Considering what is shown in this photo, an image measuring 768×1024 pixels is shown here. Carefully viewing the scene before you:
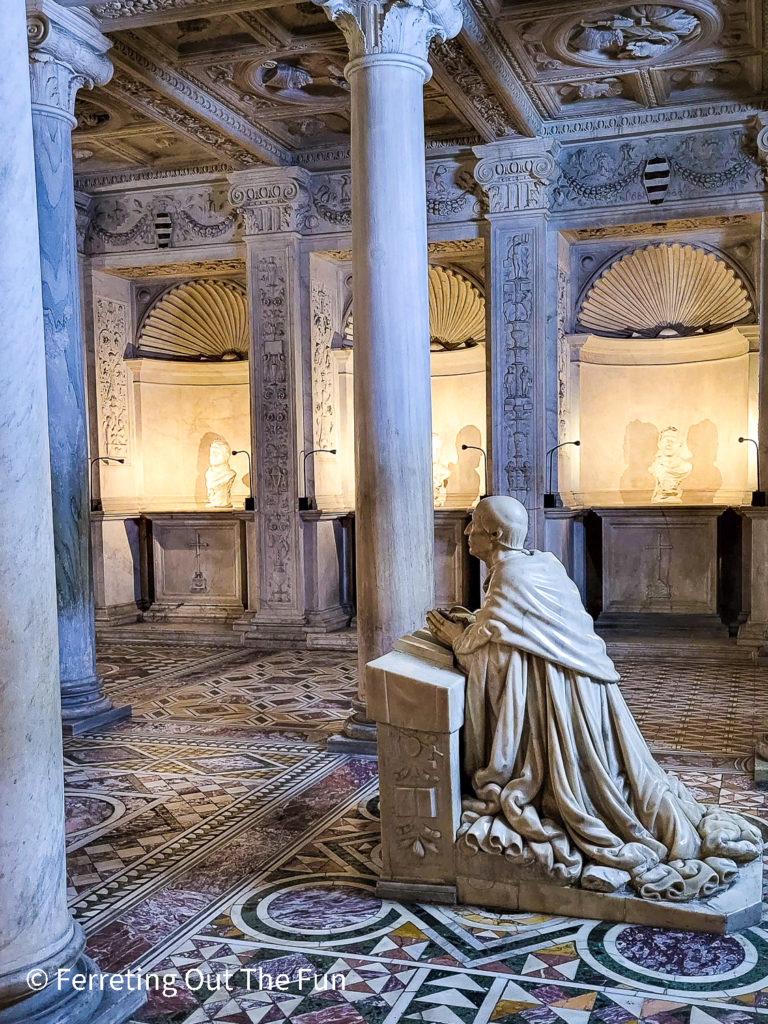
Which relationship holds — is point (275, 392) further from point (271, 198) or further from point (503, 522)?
point (503, 522)

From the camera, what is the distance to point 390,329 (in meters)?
6.12

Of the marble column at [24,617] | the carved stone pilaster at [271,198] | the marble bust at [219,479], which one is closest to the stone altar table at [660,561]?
the carved stone pilaster at [271,198]

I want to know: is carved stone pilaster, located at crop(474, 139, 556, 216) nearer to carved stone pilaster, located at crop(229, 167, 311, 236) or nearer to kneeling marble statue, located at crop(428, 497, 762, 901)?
carved stone pilaster, located at crop(229, 167, 311, 236)

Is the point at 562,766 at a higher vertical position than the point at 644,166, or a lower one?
lower

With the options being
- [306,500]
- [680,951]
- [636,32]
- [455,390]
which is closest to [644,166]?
[636,32]

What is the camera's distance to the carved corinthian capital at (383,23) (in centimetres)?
602

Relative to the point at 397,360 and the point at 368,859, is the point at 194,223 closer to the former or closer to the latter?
the point at 397,360

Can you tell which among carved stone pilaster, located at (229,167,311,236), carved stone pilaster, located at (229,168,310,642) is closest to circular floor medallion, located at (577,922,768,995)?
carved stone pilaster, located at (229,168,310,642)

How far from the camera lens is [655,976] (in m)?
3.46

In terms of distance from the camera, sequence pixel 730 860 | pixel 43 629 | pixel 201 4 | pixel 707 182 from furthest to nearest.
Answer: pixel 707 182 < pixel 201 4 < pixel 730 860 < pixel 43 629

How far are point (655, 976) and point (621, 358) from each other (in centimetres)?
877

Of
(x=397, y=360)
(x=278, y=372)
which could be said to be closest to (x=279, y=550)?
(x=278, y=372)

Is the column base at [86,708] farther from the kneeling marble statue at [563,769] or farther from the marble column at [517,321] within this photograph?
the marble column at [517,321]

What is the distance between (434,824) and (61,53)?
561cm
